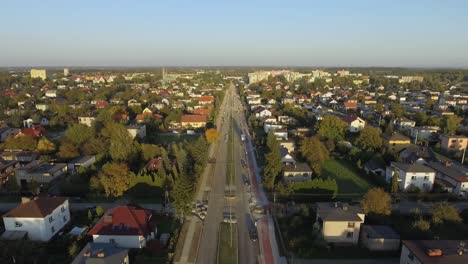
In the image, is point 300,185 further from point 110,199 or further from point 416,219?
point 110,199

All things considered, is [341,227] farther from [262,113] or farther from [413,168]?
[262,113]

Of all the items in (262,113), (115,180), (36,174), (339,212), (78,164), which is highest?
(262,113)

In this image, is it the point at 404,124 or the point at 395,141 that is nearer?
the point at 395,141

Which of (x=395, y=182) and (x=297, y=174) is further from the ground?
(x=395, y=182)

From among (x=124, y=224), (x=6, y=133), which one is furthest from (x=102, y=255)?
(x=6, y=133)

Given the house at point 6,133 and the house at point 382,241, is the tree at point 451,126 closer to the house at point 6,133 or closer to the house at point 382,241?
the house at point 382,241

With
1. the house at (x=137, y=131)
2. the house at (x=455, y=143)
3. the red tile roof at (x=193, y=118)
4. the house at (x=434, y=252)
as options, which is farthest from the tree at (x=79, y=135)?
the house at (x=455, y=143)

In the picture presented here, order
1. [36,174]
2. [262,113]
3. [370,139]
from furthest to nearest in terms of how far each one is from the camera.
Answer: [262,113], [370,139], [36,174]

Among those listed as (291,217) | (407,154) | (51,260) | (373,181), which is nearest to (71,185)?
(51,260)
